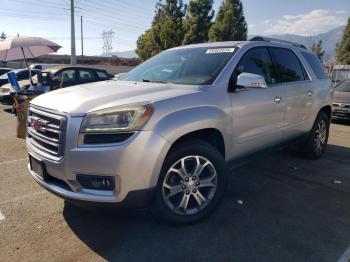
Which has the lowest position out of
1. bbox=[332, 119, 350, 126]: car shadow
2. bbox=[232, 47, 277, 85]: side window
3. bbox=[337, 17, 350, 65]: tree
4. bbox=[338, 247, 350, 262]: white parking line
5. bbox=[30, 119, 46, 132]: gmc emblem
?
bbox=[332, 119, 350, 126]: car shadow

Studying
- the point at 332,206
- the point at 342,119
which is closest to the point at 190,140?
the point at 332,206

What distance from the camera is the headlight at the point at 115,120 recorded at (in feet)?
8.90

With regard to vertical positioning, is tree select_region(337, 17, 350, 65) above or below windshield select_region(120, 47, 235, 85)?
above

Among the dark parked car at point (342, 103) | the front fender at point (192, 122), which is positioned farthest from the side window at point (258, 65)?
the dark parked car at point (342, 103)

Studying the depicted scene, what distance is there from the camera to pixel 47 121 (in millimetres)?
2998

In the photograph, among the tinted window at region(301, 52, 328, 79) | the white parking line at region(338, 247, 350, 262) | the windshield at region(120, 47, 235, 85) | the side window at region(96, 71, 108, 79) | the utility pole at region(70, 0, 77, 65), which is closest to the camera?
the white parking line at region(338, 247, 350, 262)

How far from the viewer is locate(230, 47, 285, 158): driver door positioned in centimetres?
366

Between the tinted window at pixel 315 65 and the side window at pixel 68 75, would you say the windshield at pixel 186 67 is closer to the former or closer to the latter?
the tinted window at pixel 315 65

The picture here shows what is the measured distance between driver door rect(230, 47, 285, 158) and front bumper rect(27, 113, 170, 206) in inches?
45.0

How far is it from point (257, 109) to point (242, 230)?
1410 mm

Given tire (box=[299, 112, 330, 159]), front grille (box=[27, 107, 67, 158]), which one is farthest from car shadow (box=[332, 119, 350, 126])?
front grille (box=[27, 107, 67, 158])

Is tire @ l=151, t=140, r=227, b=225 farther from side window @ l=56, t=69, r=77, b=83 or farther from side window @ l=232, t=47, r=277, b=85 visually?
side window @ l=56, t=69, r=77, b=83

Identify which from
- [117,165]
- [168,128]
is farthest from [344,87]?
[117,165]

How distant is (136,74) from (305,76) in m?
2.56
